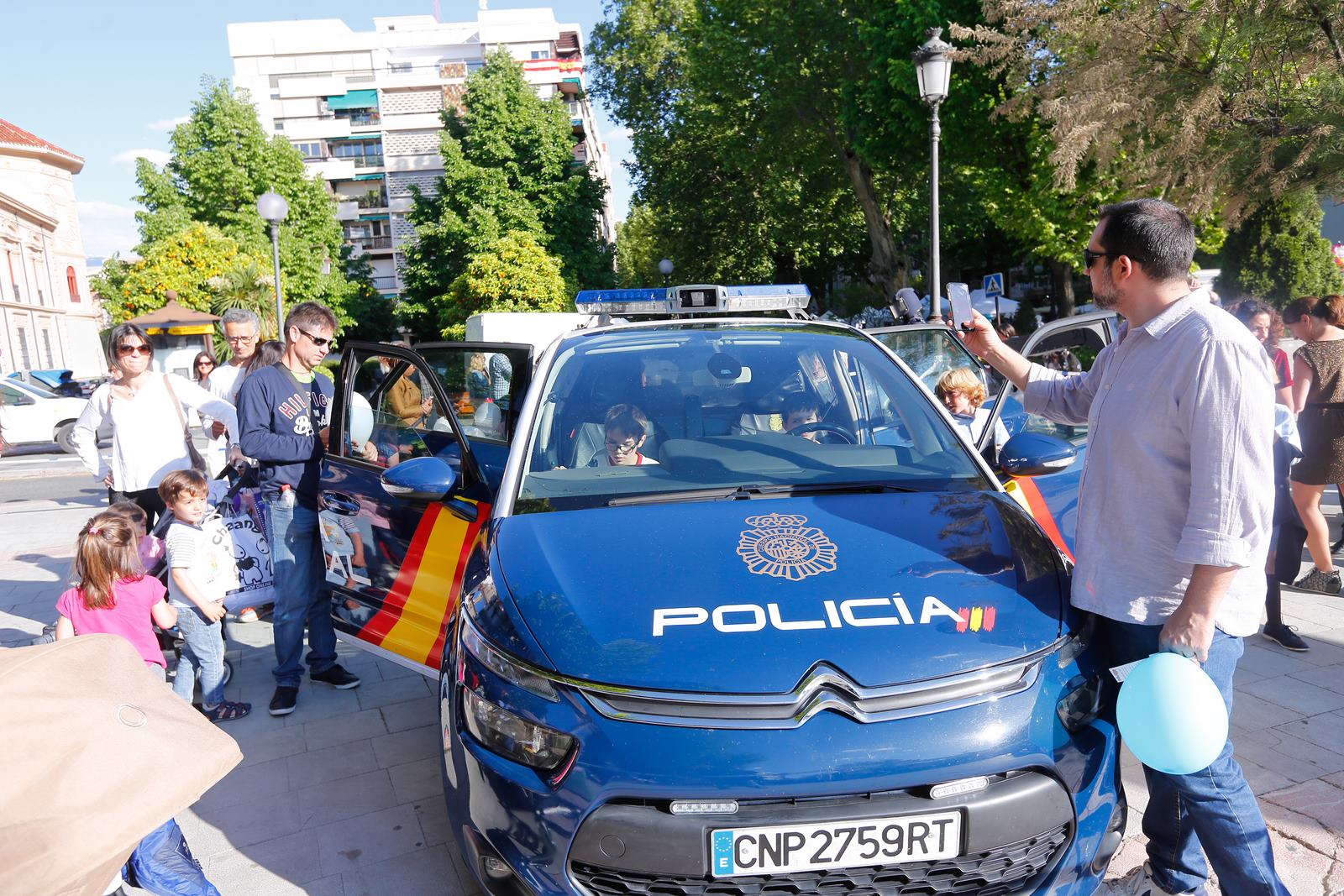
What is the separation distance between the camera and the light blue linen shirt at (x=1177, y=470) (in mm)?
2186

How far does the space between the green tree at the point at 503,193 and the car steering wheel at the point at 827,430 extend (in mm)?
31785

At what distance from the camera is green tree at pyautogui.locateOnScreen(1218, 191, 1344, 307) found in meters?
23.5

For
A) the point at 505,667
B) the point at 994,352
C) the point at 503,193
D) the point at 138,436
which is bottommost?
the point at 505,667

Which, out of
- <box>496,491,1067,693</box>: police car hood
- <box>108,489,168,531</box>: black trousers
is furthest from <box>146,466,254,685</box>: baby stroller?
<box>496,491,1067,693</box>: police car hood

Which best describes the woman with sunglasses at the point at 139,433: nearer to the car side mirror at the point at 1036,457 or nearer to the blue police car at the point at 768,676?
the blue police car at the point at 768,676

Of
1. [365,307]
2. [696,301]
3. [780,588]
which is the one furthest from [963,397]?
[365,307]

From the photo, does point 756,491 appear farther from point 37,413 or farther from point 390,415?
point 37,413

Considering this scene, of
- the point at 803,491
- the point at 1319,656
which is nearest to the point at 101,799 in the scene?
the point at 803,491

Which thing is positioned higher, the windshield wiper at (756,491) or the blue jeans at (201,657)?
the windshield wiper at (756,491)

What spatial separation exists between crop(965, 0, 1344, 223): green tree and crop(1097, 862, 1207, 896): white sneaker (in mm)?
9578

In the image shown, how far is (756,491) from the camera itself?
2.96 meters

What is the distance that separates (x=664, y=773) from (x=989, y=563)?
104 cm

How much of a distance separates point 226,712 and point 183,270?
32720 mm

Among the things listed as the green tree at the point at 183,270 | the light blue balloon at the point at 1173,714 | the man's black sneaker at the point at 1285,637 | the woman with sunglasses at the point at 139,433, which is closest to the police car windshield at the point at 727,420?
the light blue balloon at the point at 1173,714
